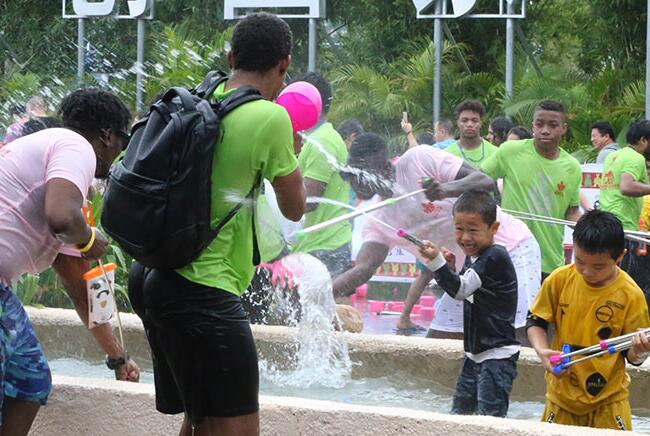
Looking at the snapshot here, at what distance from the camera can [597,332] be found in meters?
4.91

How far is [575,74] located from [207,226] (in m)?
21.0

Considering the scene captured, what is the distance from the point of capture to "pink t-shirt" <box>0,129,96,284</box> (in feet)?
14.0

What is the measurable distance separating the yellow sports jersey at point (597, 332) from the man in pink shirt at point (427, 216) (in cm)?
225

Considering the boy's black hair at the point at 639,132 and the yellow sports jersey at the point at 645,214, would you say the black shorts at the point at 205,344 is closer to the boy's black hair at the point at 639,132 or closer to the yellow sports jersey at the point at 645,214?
the yellow sports jersey at the point at 645,214

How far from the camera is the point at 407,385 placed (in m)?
6.80

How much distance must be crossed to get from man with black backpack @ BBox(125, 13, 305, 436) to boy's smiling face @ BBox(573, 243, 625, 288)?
1.47 meters

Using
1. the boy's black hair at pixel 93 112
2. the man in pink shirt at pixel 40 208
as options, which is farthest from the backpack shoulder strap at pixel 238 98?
the boy's black hair at pixel 93 112

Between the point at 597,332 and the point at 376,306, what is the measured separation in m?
7.93

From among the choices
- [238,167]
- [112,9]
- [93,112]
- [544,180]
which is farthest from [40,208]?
[112,9]

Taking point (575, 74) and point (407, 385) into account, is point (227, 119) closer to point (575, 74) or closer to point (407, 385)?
point (407, 385)

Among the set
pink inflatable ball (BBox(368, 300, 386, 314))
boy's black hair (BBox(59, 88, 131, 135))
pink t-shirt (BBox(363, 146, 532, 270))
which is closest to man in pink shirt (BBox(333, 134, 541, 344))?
pink t-shirt (BBox(363, 146, 532, 270))

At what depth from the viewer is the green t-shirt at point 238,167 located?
149 inches

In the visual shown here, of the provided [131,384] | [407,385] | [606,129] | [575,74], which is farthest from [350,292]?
[575,74]

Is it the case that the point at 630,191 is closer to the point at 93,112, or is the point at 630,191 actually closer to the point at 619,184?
the point at 619,184
